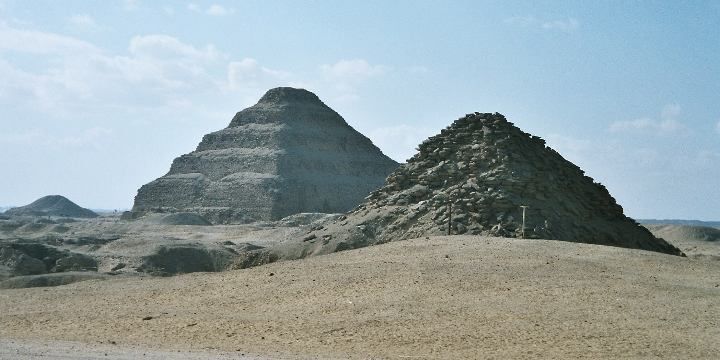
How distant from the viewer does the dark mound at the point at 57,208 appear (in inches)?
5079

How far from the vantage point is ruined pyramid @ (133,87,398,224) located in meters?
80.1

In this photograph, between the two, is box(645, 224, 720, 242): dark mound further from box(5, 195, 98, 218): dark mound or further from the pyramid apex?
box(5, 195, 98, 218): dark mound

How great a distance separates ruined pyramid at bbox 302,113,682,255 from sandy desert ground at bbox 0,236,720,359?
12.3 feet

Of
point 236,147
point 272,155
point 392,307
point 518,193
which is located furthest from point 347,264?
point 236,147

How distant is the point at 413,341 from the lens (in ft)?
28.8

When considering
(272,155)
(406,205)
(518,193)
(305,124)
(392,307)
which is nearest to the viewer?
(392,307)

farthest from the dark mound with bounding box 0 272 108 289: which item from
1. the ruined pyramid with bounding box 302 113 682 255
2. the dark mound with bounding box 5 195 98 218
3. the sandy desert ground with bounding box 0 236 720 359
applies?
the dark mound with bounding box 5 195 98 218

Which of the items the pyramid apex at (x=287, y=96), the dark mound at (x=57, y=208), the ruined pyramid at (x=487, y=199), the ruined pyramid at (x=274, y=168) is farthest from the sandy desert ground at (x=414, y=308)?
the dark mound at (x=57, y=208)

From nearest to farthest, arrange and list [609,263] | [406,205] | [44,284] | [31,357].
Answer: [31,357] → [609,263] → [44,284] → [406,205]

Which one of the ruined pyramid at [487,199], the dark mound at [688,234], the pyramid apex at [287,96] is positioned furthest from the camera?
the pyramid apex at [287,96]

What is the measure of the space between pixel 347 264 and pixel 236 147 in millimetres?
77616

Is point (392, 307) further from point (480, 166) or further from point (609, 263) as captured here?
point (480, 166)

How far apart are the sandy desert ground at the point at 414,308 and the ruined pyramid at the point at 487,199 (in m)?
3.76

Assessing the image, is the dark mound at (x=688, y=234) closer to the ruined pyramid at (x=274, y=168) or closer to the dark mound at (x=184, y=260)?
the ruined pyramid at (x=274, y=168)
